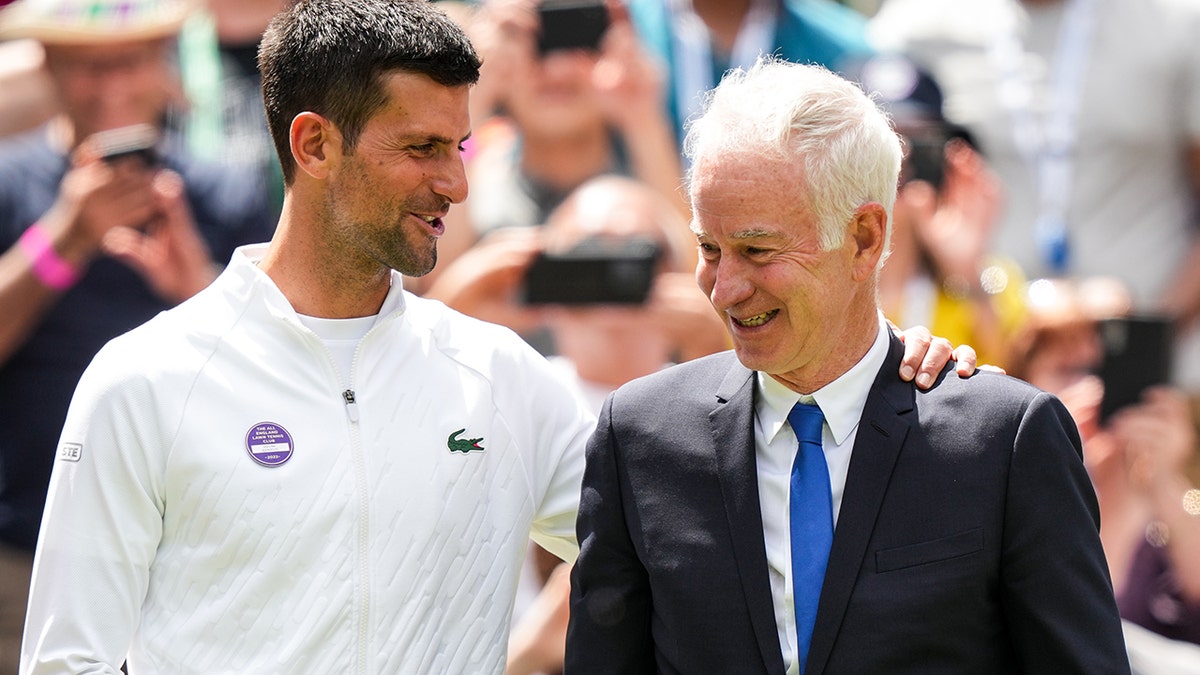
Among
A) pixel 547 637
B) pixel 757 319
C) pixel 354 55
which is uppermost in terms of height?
pixel 354 55

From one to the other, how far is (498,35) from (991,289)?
1.96m

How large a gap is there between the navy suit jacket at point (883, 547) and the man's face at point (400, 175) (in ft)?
1.60

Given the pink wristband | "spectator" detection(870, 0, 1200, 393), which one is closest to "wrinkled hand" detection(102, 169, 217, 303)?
the pink wristband

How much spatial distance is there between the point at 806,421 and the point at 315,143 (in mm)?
946

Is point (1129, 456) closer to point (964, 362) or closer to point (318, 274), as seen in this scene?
point (964, 362)

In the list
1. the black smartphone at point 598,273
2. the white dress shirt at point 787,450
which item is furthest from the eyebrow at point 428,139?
the black smartphone at point 598,273

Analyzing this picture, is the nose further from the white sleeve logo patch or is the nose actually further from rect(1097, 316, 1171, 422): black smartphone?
rect(1097, 316, 1171, 422): black smartphone

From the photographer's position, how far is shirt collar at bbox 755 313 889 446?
2.20 meters

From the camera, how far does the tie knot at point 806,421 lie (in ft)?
7.20

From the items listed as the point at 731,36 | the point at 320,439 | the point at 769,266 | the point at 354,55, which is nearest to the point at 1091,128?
the point at 731,36

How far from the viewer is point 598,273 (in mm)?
4828

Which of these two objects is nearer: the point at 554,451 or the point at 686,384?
the point at 686,384

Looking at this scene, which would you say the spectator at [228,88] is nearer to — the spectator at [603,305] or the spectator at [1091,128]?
the spectator at [603,305]

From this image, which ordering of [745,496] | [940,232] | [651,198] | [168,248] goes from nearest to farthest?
→ [745,496] < [940,232] < [651,198] < [168,248]
